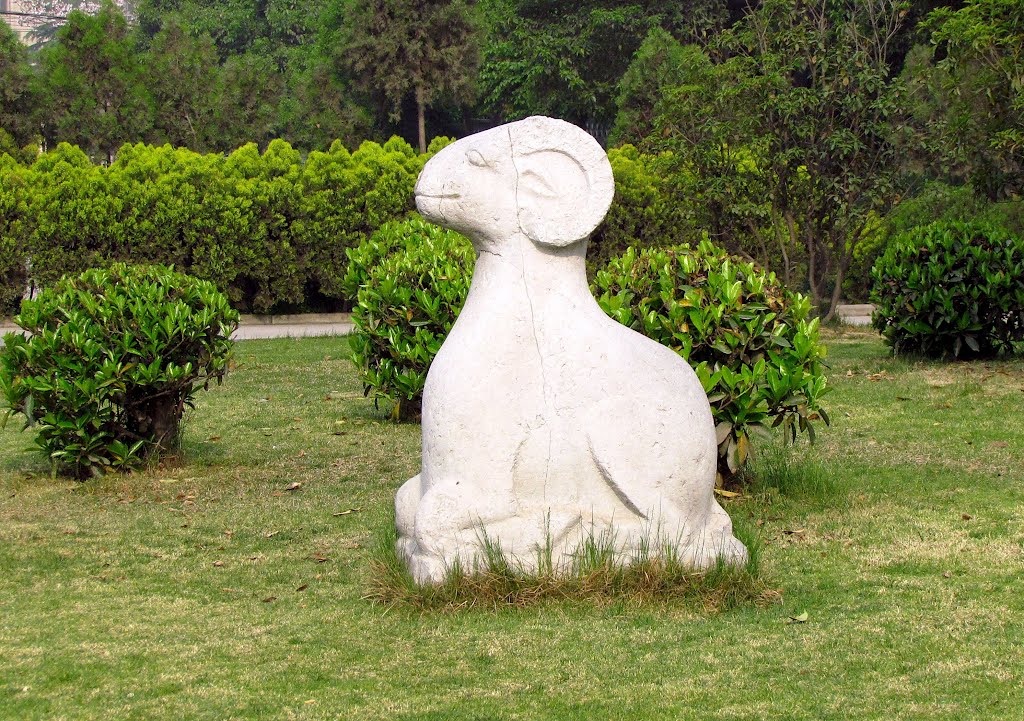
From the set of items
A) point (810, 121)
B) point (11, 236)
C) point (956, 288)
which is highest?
point (810, 121)

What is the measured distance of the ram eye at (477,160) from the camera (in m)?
5.11

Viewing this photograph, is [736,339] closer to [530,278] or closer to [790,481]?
[790,481]

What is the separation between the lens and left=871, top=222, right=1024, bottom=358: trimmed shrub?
37.4 ft

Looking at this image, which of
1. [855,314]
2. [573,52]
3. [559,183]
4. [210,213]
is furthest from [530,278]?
[573,52]

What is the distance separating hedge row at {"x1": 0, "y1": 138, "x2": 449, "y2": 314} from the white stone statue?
1096 cm

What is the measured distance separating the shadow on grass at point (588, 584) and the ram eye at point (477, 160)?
147cm

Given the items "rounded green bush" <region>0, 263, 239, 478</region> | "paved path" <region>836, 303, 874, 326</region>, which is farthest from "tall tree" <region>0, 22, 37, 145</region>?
"rounded green bush" <region>0, 263, 239, 478</region>

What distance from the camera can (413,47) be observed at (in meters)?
33.3

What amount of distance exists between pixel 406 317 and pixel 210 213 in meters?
8.20

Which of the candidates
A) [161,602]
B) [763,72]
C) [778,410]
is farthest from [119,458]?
[763,72]

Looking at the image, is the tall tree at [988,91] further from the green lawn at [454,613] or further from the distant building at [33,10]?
the distant building at [33,10]

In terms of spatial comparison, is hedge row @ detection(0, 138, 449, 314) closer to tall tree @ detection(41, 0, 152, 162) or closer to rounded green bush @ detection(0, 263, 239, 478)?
rounded green bush @ detection(0, 263, 239, 478)

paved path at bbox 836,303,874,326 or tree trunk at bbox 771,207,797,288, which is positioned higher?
tree trunk at bbox 771,207,797,288

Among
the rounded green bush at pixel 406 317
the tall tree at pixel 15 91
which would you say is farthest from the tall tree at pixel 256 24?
the rounded green bush at pixel 406 317
